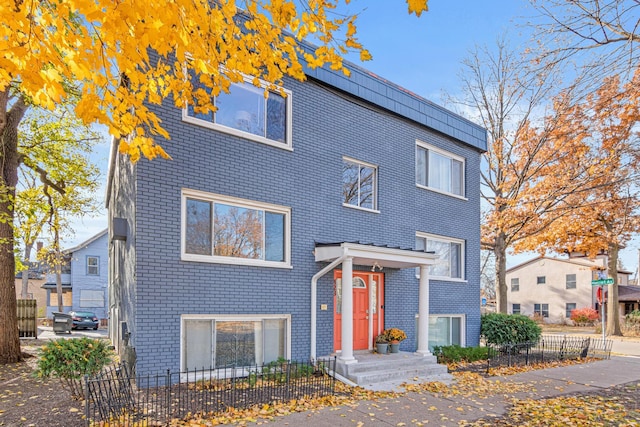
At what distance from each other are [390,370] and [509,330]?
20.9 feet

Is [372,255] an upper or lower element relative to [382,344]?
upper

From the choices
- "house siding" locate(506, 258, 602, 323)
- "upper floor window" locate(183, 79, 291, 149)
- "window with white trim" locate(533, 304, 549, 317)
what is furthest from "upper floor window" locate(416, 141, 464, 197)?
"window with white trim" locate(533, 304, 549, 317)

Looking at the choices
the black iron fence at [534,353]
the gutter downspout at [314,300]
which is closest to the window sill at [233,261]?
A: the gutter downspout at [314,300]

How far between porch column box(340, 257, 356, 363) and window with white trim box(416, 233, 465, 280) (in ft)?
14.6

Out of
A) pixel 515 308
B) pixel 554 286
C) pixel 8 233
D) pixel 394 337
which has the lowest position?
pixel 515 308

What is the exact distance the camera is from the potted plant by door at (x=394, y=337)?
11.9 metres

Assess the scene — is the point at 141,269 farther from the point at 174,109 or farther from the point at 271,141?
the point at 271,141

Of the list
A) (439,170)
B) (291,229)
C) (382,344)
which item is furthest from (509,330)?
(291,229)

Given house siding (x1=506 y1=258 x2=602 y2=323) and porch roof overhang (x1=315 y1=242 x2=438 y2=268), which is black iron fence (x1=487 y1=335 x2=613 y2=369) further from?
house siding (x1=506 y1=258 x2=602 y2=323)

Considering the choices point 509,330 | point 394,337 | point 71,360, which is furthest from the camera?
point 509,330

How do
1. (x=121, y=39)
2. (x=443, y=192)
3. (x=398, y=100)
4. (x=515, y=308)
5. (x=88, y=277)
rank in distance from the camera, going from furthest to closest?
(x=515, y=308), (x=88, y=277), (x=443, y=192), (x=398, y=100), (x=121, y=39)

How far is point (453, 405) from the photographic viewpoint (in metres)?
8.06

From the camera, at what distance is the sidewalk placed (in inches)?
271

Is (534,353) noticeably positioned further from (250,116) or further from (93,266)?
(93,266)
